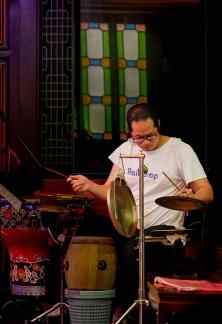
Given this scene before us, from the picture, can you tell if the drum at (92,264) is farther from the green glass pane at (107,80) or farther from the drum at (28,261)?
the green glass pane at (107,80)

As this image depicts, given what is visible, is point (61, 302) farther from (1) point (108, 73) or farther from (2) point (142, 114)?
(1) point (108, 73)

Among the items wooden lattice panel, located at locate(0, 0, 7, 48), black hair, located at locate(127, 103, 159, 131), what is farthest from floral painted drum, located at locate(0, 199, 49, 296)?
wooden lattice panel, located at locate(0, 0, 7, 48)

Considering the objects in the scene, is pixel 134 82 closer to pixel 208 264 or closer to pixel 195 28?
pixel 195 28

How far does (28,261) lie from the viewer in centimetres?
622

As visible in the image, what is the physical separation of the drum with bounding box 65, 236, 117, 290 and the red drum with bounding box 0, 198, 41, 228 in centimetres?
66

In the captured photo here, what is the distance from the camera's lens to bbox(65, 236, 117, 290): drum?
589cm

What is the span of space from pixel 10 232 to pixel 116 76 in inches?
88.2

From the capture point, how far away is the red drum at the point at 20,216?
652 centimetres

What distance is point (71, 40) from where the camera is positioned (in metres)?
7.46

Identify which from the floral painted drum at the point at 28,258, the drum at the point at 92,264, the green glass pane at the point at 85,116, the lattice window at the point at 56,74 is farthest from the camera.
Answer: the green glass pane at the point at 85,116

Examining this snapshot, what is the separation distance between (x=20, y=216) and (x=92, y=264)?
970 millimetres

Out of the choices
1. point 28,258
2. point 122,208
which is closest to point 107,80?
point 28,258

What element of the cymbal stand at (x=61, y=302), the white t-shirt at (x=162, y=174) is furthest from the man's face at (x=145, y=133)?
the cymbal stand at (x=61, y=302)

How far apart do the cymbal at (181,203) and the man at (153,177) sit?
1.55 ft
